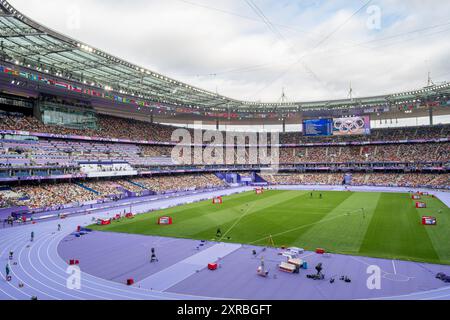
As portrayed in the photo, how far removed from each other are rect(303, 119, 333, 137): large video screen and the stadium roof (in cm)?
494

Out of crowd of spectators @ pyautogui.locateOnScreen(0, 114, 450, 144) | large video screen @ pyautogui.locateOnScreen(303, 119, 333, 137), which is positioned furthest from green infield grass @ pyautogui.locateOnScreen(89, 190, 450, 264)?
large video screen @ pyautogui.locateOnScreen(303, 119, 333, 137)

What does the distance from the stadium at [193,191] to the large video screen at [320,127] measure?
373mm

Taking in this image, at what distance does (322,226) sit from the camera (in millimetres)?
30672

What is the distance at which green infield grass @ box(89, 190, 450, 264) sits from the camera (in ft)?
76.4

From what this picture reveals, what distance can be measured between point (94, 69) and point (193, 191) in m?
31.0

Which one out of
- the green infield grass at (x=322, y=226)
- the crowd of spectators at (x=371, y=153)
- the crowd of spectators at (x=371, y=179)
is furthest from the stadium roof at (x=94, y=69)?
the green infield grass at (x=322, y=226)

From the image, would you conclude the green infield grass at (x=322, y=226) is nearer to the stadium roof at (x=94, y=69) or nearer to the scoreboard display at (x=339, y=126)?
the stadium roof at (x=94, y=69)

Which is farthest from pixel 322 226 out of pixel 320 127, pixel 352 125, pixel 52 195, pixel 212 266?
pixel 352 125

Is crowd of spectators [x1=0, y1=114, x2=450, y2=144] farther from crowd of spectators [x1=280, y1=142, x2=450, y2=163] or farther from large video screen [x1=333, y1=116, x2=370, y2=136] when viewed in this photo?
large video screen [x1=333, y1=116, x2=370, y2=136]

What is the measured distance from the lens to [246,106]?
84.2m

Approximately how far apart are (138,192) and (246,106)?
39.4 m
